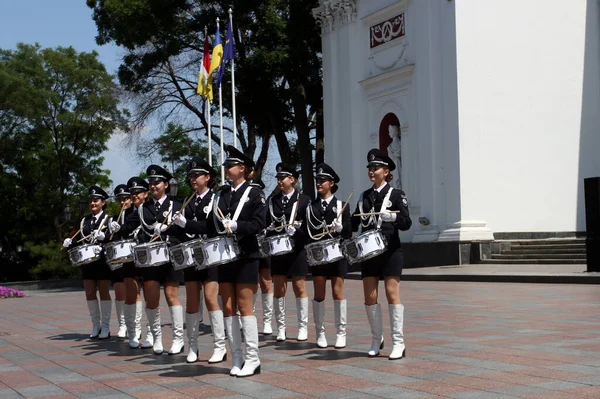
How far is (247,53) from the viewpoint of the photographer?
3984 cm

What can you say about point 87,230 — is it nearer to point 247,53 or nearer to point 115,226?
point 115,226

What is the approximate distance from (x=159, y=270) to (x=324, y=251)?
200cm

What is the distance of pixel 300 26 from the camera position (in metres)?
39.2

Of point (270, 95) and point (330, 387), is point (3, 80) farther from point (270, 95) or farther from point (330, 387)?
point (330, 387)

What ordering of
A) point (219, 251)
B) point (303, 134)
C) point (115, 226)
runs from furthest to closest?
point (303, 134) → point (115, 226) → point (219, 251)

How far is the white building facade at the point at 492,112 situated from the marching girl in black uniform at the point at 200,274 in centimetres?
2036

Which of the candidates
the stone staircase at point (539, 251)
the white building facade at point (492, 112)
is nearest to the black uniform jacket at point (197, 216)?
the stone staircase at point (539, 251)

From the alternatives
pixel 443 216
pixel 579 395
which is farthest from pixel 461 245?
pixel 579 395

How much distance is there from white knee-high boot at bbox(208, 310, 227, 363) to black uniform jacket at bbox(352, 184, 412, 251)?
1.83 meters

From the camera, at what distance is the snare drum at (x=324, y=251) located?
36.7ft

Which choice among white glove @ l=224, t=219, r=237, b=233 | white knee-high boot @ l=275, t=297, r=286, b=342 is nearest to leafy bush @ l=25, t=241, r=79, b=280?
white knee-high boot @ l=275, t=297, r=286, b=342

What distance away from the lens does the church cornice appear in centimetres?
3688

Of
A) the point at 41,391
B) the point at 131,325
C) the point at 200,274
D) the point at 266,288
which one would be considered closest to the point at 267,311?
the point at 266,288

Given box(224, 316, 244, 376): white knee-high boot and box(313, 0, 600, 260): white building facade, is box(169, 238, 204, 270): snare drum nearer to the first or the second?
box(224, 316, 244, 376): white knee-high boot
